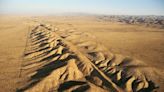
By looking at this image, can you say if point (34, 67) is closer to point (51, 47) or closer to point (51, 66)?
point (51, 66)

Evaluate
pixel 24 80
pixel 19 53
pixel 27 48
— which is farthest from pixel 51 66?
pixel 27 48

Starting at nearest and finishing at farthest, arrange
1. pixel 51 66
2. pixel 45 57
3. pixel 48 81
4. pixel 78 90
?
pixel 78 90 → pixel 48 81 → pixel 51 66 → pixel 45 57

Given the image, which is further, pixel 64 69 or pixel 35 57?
pixel 35 57

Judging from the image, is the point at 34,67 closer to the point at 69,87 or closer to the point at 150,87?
the point at 69,87

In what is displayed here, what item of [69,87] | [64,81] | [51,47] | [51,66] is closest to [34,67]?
[51,66]

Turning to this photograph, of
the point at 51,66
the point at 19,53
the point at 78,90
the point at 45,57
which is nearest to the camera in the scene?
the point at 78,90

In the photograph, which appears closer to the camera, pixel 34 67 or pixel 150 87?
pixel 150 87

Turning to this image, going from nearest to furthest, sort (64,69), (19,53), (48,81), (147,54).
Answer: (48,81)
(64,69)
(19,53)
(147,54)

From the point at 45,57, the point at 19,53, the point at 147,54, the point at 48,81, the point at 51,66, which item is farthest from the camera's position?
the point at 147,54
